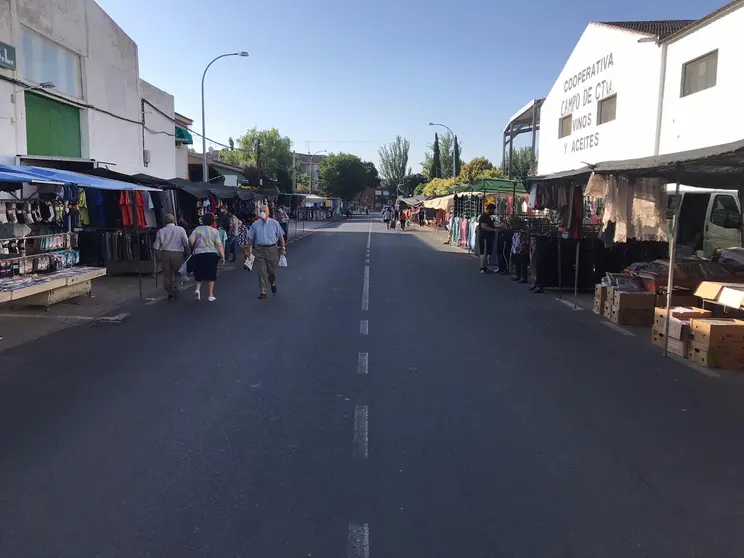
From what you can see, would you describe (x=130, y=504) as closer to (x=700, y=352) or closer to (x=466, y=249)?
(x=700, y=352)

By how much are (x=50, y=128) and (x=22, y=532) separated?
1659cm

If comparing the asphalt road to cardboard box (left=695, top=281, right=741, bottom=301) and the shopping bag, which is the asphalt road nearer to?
cardboard box (left=695, top=281, right=741, bottom=301)

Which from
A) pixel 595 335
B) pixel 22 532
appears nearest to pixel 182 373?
pixel 22 532

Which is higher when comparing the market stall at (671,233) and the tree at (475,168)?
the tree at (475,168)

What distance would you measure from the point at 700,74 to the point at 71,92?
1792 cm

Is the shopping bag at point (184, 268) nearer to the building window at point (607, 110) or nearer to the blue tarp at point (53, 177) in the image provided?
the blue tarp at point (53, 177)

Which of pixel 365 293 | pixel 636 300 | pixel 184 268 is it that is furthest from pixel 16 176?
pixel 636 300

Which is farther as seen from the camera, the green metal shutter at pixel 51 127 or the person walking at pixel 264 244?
the green metal shutter at pixel 51 127

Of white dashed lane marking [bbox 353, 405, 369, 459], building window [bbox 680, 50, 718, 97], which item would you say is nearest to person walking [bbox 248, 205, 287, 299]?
white dashed lane marking [bbox 353, 405, 369, 459]

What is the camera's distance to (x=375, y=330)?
30.5 ft

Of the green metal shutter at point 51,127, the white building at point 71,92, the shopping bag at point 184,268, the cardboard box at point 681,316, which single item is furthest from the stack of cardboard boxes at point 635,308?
the green metal shutter at point 51,127

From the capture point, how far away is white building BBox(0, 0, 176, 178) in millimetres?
15273

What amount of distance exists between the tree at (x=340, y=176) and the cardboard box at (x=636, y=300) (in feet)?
304

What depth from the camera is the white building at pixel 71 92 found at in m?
15.3
